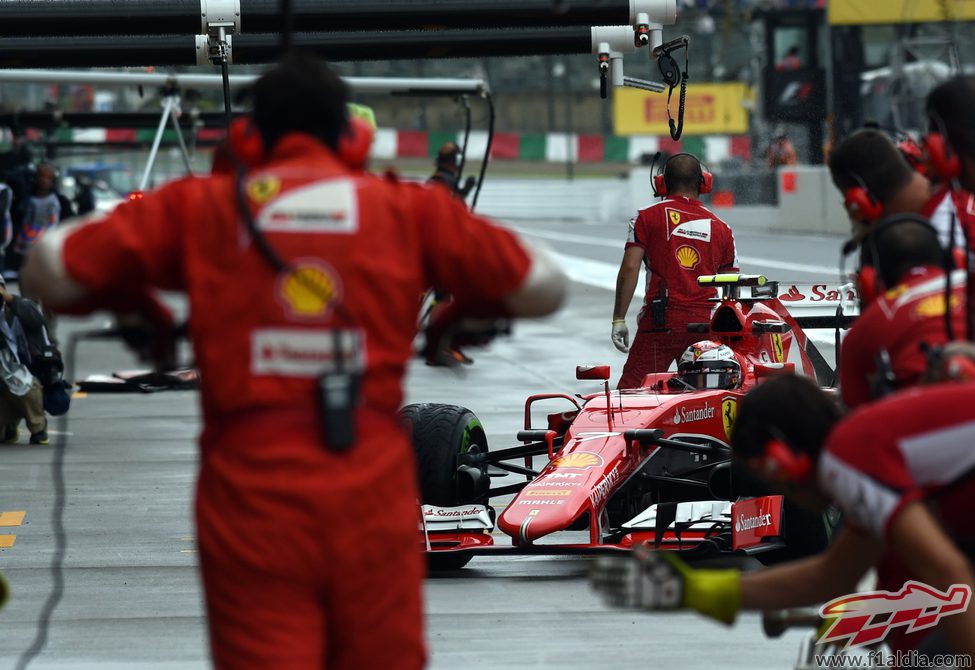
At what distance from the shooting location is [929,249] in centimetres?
412

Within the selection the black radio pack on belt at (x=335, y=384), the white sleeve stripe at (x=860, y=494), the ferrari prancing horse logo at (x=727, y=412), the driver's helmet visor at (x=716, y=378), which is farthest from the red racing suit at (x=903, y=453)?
the driver's helmet visor at (x=716, y=378)

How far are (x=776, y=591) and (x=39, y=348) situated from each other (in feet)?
29.8

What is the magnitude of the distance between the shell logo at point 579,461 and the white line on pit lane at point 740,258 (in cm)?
1085

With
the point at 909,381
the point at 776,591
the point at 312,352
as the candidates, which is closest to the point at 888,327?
the point at 909,381

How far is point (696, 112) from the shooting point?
5956 cm

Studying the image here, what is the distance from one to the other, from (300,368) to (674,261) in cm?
652

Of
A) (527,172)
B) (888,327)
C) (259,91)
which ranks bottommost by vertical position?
(527,172)

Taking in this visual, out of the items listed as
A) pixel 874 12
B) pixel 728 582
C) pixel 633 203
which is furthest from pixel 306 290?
pixel 633 203

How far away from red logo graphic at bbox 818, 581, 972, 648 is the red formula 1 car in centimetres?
235

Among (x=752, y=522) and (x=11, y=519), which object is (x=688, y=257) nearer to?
(x=752, y=522)

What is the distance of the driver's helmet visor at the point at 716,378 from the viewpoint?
8.53 metres

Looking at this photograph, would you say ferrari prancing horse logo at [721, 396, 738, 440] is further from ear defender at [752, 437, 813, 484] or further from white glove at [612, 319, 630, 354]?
ear defender at [752, 437, 813, 484]

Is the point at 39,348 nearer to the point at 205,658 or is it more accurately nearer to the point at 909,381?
the point at 205,658

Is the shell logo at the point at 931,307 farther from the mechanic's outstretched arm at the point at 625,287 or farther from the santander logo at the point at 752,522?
the mechanic's outstretched arm at the point at 625,287
